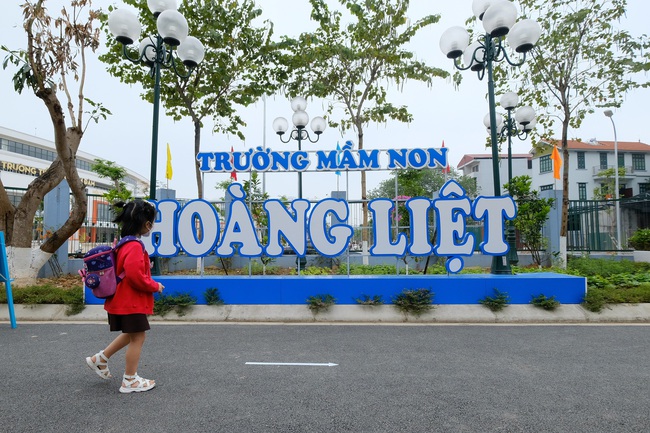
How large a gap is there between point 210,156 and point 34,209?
212 inches

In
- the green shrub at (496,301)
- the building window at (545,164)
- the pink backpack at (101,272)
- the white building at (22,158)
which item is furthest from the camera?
the white building at (22,158)

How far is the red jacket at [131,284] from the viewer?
3.94 metres

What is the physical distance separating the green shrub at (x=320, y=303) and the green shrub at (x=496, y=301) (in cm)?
318

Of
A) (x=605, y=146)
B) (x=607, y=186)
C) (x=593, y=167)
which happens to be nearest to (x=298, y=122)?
(x=607, y=186)

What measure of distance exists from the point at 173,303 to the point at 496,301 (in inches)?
266

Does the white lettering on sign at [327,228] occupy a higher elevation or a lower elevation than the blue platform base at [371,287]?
higher

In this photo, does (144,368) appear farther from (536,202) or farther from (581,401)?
(536,202)

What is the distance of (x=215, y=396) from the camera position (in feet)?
13.1

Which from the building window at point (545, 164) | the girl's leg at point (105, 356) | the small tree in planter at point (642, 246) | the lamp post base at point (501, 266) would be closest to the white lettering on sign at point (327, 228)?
the lamp post base at point (501, 266)

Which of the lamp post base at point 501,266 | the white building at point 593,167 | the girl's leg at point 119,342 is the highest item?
the white building at point 593,167

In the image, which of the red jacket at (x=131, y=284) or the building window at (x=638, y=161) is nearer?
the red jacket at (x=131, y=284)

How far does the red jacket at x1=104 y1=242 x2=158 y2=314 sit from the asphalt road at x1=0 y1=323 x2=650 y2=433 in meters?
0.93

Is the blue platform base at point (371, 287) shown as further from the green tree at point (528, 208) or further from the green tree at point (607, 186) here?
the green tree at point (607, 186)

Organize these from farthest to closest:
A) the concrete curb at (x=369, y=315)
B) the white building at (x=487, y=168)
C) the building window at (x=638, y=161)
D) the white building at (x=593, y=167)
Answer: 1. the white building at (x=487, y=168)
2. the building window at (x=638, y=161)
3. the white building at (x=593, y=167)
4. the concrete curb at (x=369, y=315)
